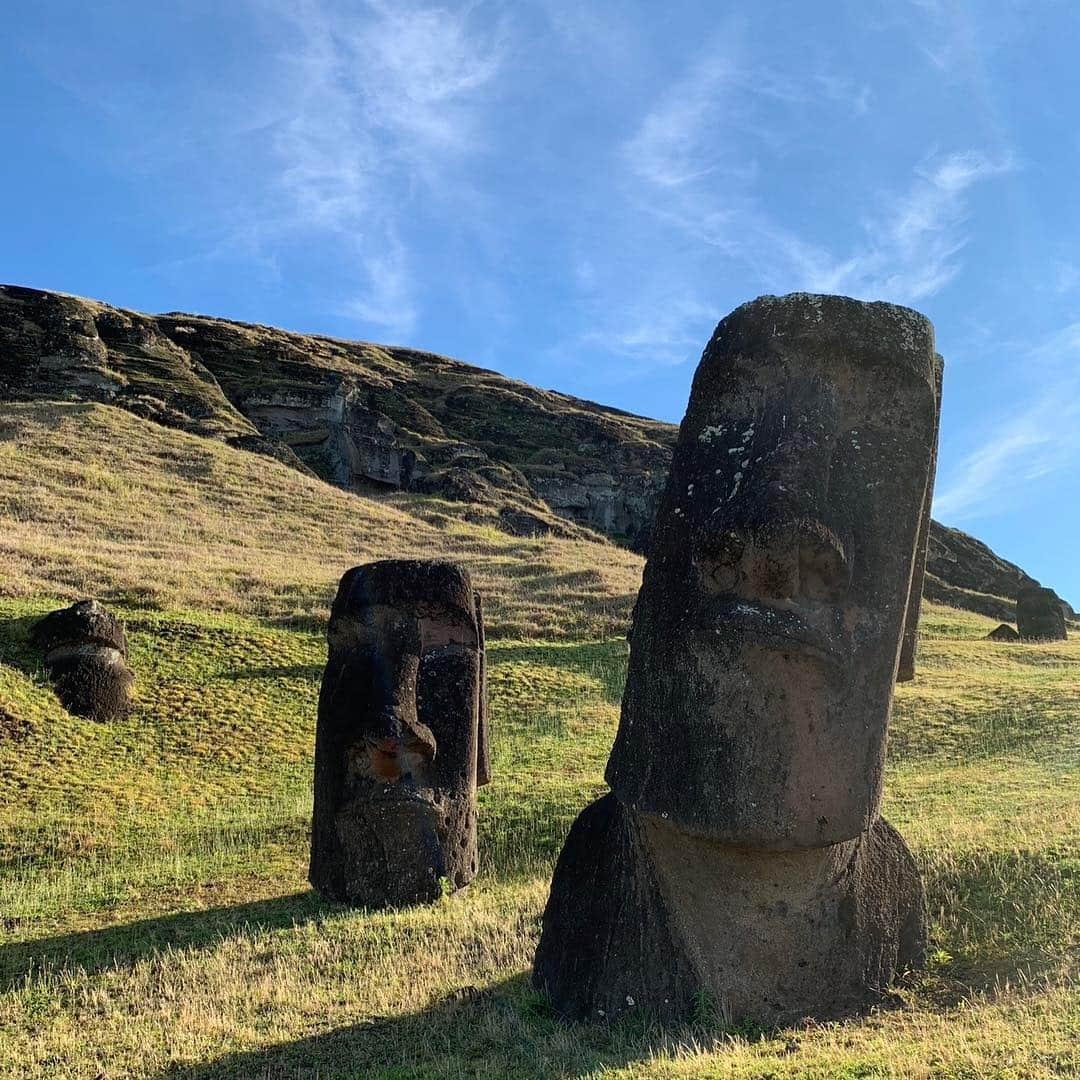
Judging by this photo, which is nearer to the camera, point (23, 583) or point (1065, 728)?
point (1065, 728)

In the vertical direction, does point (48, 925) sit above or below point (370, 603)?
below

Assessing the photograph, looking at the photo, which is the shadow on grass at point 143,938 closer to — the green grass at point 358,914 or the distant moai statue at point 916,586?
the green grass at point 358,914

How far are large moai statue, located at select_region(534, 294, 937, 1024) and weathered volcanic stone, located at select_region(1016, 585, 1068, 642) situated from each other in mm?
31209

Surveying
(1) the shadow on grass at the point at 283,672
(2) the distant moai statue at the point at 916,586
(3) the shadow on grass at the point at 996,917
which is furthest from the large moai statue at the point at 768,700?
(1) the shadow on grass at the point at 283,672

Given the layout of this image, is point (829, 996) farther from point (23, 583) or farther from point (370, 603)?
point (23, 583)

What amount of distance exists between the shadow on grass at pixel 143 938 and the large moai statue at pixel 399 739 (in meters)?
0.46

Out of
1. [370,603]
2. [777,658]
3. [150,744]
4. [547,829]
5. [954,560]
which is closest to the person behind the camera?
[777,658]

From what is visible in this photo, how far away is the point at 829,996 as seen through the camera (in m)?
5.61

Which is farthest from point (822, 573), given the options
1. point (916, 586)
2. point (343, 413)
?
point (343, 413)

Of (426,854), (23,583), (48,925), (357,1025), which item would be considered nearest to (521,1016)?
(357,1025)

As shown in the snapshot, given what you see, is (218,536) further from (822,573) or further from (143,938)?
(822,573)

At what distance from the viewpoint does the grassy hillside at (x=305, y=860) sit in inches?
211

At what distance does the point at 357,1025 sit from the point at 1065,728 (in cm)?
1325

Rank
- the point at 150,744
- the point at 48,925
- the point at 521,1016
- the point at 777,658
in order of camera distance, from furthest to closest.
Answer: the point at 150,744
the point at 48,925
the point at 521,1016
the point at 777,658
